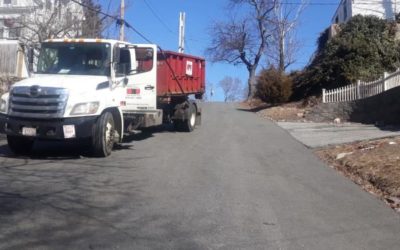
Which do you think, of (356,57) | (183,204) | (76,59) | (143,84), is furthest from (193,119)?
(183,204)

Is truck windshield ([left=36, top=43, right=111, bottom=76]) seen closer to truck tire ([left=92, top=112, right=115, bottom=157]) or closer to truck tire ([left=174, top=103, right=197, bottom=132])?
→ truck tire ([left=92, top=112, right=115, bottom=157])

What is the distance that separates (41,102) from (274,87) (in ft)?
71.2

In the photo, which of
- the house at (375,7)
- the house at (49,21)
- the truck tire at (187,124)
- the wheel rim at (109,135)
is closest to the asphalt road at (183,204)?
the wheel rim at (109,135)

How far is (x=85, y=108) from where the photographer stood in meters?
12.3

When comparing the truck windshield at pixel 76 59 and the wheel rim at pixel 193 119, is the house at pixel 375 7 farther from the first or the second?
the truck windshield at pixel 76 59

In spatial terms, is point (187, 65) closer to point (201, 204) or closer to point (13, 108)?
point (13, 108)

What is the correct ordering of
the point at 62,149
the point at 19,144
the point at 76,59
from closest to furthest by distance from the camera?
1. the point at 19,144
2. the point at 76,59
3. the point at 62,149

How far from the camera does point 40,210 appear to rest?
776cm

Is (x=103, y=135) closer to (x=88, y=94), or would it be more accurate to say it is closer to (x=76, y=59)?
(x=88, y=94)

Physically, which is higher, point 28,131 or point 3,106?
point 3,106

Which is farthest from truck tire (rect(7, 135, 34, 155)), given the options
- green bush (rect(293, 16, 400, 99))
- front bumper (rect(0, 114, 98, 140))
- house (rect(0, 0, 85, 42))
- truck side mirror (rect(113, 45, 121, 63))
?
green bush (rect(293, 16, 400, 99))

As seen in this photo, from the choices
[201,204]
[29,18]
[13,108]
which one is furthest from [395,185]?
[29,18]

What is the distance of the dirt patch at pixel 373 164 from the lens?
32.7ft

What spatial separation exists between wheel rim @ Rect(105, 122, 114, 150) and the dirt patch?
15.9ft
